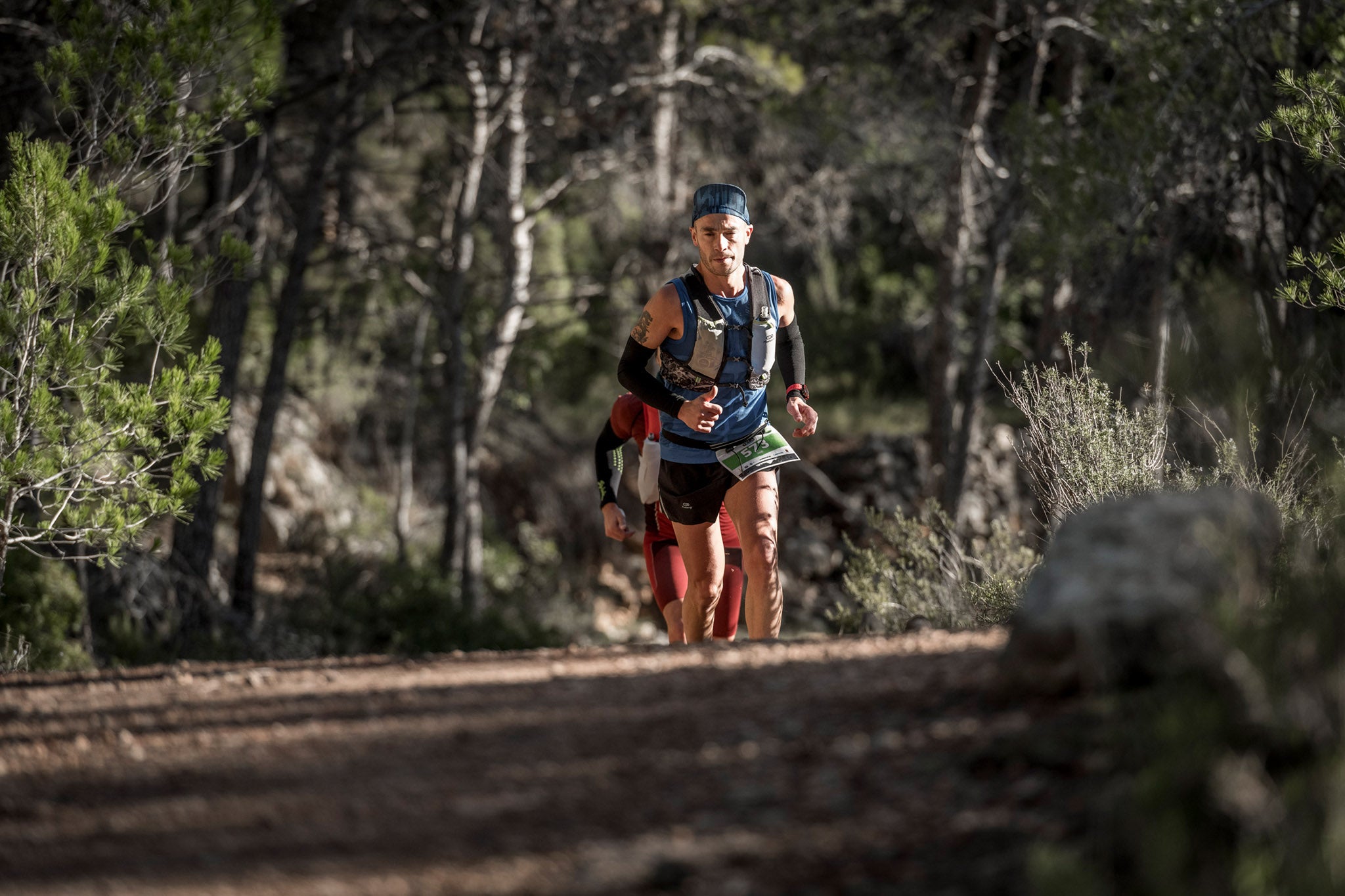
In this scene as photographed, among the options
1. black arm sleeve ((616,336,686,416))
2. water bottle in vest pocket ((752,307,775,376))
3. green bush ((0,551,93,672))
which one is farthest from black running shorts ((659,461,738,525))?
green bush ((0,551,93,672))

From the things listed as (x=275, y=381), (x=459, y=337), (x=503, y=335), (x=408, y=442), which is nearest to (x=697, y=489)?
(x=275, y=381)

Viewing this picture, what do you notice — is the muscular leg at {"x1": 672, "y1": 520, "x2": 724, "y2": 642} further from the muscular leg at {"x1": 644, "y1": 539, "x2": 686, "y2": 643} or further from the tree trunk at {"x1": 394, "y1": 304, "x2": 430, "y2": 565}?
the tree trunk at {"x1": 394, "y1": 304, "x2": 430, "y2": 565}

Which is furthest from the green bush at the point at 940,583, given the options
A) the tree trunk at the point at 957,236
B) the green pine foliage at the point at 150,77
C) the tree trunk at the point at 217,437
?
the tree trunk at the point at 957,236

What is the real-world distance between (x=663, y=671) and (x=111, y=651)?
641 cm

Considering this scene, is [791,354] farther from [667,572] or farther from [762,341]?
[667,572]

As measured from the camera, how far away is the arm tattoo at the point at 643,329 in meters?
4.93

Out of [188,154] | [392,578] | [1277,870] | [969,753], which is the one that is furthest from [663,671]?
[392,578]

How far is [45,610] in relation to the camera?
7.60 metres

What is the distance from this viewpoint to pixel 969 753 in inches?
98.6

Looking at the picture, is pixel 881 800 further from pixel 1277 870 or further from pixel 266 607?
pixel 266 607

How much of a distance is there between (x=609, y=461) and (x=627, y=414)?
25cm

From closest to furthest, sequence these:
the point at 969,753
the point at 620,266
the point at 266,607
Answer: the point at 969,753
the point at 266,607
the point at 620,266

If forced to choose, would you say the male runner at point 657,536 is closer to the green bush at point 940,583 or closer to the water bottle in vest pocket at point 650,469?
the water bottle in vest pocket at point 650,469

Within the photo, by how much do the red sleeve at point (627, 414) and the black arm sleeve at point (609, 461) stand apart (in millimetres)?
53
